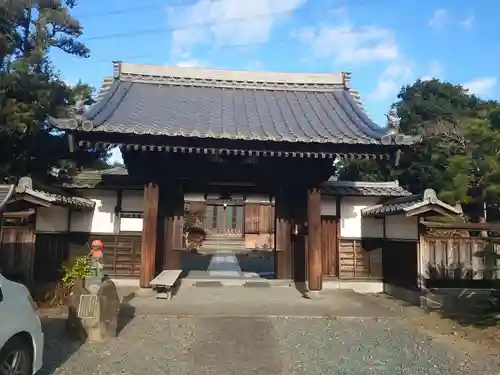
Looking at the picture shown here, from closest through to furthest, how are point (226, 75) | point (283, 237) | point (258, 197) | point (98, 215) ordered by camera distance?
point (98, 215), point (283, 237), point (226, 75), point (258, 197)

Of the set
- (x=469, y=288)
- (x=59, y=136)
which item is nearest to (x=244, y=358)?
(x=469, y=288)

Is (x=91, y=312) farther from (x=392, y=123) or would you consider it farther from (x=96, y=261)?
(x=392, y=123)

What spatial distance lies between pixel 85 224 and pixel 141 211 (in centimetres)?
149

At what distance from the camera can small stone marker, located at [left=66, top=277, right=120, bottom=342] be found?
6.21 meters

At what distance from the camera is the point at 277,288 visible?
11.4 meters

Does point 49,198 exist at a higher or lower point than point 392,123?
lower

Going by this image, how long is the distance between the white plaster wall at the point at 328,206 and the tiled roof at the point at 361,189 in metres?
0.27

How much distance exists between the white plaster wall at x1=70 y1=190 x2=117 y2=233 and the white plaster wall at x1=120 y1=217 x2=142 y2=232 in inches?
10.1

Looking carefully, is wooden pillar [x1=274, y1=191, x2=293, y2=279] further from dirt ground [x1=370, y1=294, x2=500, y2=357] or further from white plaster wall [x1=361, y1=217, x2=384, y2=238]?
→ dirt ground [x1=370, y1=294, x2=500, y2=357]

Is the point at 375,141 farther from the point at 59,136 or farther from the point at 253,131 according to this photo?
the point at 59,136

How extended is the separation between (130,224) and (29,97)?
597 centimetres

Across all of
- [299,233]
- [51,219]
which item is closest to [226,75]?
[299,233]

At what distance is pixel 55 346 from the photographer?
5910mm

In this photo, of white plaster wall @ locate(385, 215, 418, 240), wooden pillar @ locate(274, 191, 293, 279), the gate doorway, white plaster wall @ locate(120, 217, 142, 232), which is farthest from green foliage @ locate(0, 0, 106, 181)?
the gate doorway
